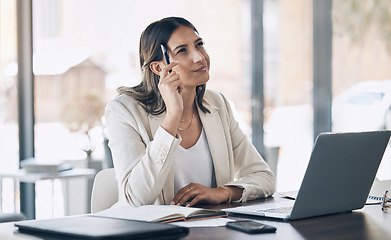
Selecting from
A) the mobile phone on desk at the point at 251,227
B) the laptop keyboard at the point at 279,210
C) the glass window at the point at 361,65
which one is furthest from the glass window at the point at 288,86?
the mobile phone on desk at the point at 251,227

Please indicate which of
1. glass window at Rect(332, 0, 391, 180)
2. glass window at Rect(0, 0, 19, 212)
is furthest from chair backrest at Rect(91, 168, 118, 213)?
glass window at Rect(332, 0, 391, 180)

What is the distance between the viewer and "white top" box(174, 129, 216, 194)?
227cm

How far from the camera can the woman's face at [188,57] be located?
7.36ft

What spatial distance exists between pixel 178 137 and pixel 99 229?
0.75 m

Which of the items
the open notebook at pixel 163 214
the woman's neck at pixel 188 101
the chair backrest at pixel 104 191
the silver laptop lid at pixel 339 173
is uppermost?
the woman's neck at pixel 188 101

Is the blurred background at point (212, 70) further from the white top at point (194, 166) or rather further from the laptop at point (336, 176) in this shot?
the laptop at point (336, 176)

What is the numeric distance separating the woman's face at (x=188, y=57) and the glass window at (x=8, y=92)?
2.33m

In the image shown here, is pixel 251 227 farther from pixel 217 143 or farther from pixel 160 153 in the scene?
pixel 217 143

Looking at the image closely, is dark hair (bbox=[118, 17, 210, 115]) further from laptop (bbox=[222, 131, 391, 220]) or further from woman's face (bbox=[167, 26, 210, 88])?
laptop (bbox=[222, 131, 391, 220])

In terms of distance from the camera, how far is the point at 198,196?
1943 millimetres

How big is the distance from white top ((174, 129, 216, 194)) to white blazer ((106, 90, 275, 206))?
0.04 m

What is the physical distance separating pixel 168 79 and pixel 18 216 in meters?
1.87

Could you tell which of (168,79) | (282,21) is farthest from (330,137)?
(282,21)

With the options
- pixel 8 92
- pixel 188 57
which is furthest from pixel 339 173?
pixel 8 92
